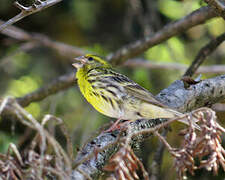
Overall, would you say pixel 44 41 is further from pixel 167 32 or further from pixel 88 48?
pixel 167 32

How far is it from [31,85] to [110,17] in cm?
190

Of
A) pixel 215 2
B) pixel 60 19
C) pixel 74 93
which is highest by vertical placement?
pixel 215 2

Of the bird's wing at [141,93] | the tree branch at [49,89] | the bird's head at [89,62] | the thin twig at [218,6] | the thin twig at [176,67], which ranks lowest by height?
the thin twig at [176,67]

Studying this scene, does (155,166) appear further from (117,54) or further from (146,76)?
(146,76)

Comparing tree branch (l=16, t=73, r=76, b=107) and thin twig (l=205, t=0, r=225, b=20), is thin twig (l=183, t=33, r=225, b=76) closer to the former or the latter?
thin twig (l=205, t=0, r=225, b=20)

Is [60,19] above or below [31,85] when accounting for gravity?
above

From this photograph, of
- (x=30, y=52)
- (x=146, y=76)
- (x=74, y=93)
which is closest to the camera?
(x=146, y=76)

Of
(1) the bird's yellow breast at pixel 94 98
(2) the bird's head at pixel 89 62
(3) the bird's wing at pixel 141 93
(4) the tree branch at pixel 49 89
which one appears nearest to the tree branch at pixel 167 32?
(2) the bird's head at pixel 89 62

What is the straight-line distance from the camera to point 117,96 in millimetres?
3662

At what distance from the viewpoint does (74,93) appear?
557cm

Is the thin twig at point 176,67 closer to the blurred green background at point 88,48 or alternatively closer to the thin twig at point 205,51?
the blurred green background at point 88,48

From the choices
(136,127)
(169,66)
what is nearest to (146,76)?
(169,66)

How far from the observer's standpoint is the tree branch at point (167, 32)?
394 centimetres

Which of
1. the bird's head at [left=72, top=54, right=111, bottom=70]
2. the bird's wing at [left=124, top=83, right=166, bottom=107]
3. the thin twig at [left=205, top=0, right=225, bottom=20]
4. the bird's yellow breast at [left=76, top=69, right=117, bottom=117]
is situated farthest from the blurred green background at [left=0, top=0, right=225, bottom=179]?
the thin twig at [left=205, top=0, right=225, bottom=20]
